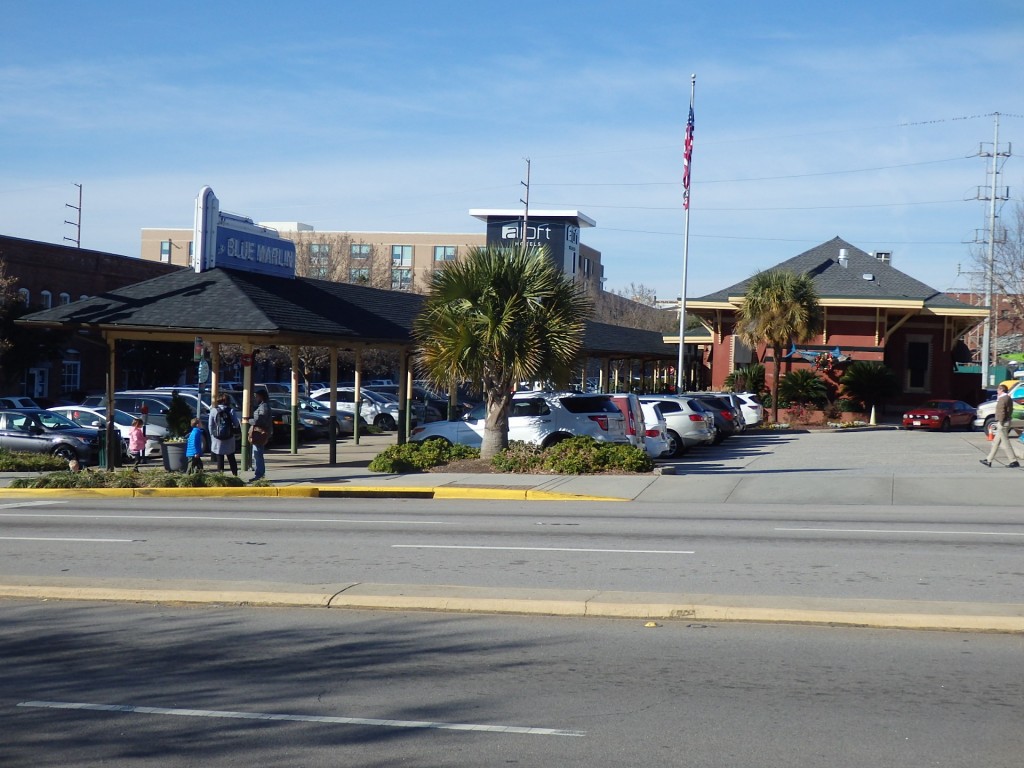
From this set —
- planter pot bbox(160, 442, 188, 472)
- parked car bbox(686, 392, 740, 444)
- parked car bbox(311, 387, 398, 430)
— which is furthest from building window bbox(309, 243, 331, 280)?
planter pot bbox(160, 442, 188, 472)

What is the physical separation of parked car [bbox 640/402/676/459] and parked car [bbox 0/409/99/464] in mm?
13284

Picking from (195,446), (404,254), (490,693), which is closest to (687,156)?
(195,446)

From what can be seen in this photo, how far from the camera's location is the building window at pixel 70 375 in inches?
2035

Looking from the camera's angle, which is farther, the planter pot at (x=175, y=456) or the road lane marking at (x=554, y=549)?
the planter pot at (x=175, y=456)

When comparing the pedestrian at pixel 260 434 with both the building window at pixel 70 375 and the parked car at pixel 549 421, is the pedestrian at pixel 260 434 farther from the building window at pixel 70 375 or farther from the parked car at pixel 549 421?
the building window at pixel 70 375

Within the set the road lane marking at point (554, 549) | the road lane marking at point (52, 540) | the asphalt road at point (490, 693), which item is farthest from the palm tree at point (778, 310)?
the asphalt road at point (490, 693)

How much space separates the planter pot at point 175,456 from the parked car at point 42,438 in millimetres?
4072

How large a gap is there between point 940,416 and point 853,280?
10.9 m

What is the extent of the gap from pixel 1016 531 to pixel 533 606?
25.6ft

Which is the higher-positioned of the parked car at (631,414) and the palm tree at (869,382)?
the palm tree at (869,382)

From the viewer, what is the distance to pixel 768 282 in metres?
42.5

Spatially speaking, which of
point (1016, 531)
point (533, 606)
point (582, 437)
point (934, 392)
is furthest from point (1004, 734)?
point (934, 392)

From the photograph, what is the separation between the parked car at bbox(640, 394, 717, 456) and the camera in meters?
28.7

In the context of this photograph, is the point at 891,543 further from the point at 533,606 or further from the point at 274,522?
the point at 274,522
